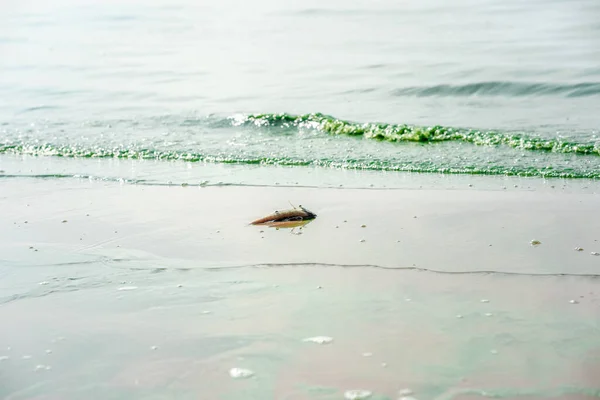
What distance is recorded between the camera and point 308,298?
450 cm

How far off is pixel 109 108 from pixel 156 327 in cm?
829

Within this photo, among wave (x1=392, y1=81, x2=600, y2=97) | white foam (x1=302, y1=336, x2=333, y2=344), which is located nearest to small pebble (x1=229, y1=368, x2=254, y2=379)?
white foam (x1=302, y1=336, x2=333, y2=344)

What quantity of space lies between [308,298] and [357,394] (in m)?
1.12

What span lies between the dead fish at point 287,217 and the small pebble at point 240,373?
244 cm

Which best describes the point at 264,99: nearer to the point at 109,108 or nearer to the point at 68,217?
the point at 109,108

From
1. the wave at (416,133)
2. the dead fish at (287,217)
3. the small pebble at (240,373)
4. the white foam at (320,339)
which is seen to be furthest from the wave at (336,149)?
the small pebble at (240,373)

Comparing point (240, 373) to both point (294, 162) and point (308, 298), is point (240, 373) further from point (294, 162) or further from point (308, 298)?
point (294, 162)

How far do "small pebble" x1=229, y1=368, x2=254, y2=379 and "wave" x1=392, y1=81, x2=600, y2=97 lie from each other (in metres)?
8.82

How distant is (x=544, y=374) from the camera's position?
3.54 m

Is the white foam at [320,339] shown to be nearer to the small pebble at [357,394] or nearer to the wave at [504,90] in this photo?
the small pebble at [357,394]

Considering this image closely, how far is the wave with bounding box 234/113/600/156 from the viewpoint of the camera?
8.51 m

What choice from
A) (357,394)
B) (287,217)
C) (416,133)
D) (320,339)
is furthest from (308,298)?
(416,133)

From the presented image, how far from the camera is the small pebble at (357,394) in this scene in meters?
3.42

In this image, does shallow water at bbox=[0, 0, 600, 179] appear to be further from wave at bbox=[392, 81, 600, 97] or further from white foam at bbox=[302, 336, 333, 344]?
white foam at bbox=[302, 336, 333, 344]
